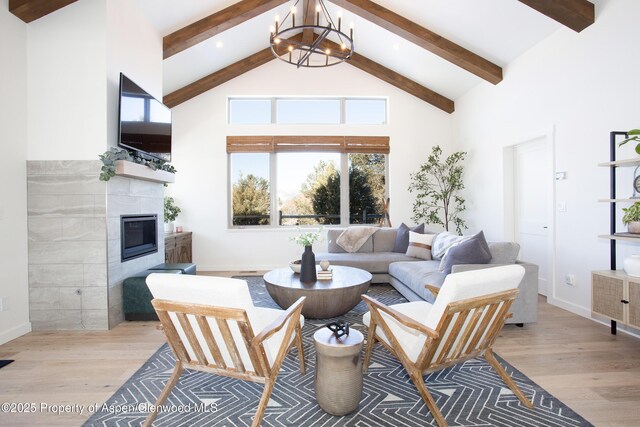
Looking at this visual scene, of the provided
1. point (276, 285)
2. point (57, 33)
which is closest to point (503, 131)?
point (276, 285)

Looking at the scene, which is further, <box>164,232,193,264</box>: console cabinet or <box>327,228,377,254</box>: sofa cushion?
<box>327,228,377,254</box>: sofa cushion

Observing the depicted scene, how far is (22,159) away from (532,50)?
5759 millimetres

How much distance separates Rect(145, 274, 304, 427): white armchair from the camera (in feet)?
5.27

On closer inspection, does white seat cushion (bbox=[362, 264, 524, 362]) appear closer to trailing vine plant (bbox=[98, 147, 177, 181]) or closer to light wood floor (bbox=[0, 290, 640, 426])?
light wood floor (bbox=[0, 290, 640, 426])

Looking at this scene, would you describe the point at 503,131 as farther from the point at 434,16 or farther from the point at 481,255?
the point at 481,255

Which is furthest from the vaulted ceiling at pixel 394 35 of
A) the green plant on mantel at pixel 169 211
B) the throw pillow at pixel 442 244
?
the throw pillow at pixel 442 244

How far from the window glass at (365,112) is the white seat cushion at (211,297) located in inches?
210

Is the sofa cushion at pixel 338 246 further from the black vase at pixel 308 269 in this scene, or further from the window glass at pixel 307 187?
the black vase at pixel 308 269

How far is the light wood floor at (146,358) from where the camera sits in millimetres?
1928

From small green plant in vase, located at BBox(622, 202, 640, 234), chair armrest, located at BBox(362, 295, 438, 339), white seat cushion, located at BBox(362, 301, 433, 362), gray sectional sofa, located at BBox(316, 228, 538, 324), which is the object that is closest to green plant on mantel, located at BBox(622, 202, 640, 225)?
small green plant in vase, located at BBox(622, 202, 640, 234)

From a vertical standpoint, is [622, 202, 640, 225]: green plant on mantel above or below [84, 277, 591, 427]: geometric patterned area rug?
above

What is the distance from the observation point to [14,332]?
2.99 meters

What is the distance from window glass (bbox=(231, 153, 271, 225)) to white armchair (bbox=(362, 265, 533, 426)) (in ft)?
15.2

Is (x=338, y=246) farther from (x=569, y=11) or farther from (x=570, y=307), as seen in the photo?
(x=569, y=11)
